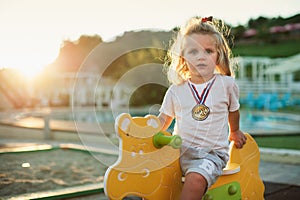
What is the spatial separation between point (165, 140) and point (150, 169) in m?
0.18

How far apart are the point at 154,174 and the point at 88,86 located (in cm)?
1191

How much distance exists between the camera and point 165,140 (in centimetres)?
A: 221

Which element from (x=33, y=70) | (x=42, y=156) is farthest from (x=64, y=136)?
(x=33, y=70)

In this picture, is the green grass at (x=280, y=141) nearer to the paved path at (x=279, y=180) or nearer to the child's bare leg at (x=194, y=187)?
the paved path at (x=279, y=180)

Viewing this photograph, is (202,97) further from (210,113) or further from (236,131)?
(236,131)

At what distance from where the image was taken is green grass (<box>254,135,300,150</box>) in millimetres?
5909

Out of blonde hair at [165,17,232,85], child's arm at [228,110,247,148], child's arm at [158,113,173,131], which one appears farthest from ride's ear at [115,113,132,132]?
child's arm at [228,110,247,148]

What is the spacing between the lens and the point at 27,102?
13469mm

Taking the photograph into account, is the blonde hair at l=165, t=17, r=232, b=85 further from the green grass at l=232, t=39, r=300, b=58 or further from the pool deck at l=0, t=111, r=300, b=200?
the green grass at l=232, t=39, r=300, b=58

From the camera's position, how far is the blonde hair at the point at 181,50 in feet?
8.35

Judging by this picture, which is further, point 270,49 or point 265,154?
point 270,49

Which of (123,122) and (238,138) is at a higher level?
(123,122)

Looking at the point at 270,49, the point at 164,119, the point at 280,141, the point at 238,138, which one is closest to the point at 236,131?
the point at 238,138

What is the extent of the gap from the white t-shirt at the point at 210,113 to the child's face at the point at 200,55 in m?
0.06
